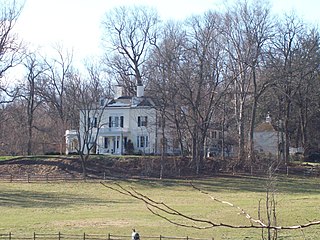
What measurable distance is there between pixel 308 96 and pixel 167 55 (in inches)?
592

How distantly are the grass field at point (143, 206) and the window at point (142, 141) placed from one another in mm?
14529

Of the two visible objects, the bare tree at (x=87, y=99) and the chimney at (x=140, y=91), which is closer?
the bare tree at (x=87, y=99)

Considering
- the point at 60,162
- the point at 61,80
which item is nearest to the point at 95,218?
the point at 60,162

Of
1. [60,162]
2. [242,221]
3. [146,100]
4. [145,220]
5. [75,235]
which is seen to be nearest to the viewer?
[75,235]

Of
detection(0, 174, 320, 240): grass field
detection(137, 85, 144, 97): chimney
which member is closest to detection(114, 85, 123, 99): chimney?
detection(137, 85, 144, 97): chimney

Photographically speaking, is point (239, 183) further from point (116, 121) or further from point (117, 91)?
point (117, 91)

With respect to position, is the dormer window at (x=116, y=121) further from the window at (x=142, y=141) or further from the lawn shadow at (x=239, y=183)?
the lawn shadow at (x=239, y=183)

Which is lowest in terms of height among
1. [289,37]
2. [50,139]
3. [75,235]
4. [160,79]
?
[75,235]

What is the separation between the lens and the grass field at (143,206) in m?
25.7

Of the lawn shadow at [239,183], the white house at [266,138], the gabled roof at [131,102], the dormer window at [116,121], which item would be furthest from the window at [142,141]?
the lawn shadow at [239,183]

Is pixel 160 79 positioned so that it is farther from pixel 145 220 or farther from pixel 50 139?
pixel 145 220

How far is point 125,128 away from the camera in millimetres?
68125

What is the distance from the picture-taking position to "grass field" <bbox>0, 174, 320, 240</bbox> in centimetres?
2566

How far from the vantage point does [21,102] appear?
75.9 meters
